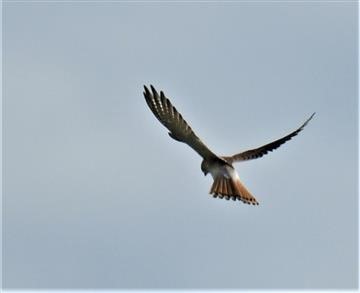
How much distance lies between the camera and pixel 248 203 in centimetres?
3569

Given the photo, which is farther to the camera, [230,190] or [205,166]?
[205,166]

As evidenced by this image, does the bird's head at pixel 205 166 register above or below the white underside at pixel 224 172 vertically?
above

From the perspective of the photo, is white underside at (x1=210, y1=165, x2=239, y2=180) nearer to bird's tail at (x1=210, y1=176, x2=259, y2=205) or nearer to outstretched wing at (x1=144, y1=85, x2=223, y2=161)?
bird's tail at (x1=210, y1=176, x2=259, y2=205)

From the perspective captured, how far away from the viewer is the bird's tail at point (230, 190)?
3588 centimetres

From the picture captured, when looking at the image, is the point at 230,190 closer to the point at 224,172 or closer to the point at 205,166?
the point at 224,172

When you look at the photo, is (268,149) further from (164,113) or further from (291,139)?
(164,113)

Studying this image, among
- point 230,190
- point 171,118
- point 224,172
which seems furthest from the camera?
point 224,172

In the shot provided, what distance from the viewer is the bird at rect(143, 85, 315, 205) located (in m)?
35.6

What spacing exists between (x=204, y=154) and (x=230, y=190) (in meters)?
0.96

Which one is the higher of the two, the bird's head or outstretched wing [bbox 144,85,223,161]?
outstretched wing [bbox 144,85,223,161]

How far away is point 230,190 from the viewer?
36.0 meters

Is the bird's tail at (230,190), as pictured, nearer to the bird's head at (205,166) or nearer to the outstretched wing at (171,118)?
the bird's head at (205,166)

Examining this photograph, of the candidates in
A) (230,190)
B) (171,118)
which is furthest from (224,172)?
(171,118)

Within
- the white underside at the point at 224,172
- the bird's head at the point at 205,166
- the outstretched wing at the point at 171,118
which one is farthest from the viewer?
the bird's head at the point at 205,166
